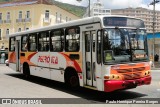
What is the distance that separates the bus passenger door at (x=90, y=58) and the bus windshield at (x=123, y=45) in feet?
2.46

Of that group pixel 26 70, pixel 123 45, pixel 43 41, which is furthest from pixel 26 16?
pixel 123 45

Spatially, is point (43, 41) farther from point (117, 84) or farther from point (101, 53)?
point (117, 84)

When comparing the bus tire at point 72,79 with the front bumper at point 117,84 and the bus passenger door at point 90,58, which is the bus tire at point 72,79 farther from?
the front bumper at point 117,84

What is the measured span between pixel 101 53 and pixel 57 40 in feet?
12.1

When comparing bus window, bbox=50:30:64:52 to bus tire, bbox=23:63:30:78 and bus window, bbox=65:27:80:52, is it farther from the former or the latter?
bus tire, bbox=23:63:30:78

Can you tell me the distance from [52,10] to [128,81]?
54.9 metres

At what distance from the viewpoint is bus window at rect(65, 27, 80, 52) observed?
39.6 feet

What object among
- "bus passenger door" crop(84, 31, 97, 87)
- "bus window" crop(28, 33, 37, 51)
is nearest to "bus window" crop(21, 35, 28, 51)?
"bus window" crop(28, 33, 37, 51)

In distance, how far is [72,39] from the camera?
1249cm

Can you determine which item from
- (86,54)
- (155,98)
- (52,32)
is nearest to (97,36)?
(86,54)

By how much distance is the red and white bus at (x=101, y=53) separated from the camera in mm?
10398

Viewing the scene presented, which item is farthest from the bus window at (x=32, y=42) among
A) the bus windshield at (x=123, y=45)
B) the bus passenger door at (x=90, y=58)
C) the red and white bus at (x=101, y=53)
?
the bus windshield at (x=123, y=45)

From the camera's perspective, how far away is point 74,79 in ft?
40.8

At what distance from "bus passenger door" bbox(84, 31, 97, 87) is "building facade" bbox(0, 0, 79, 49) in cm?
5156
